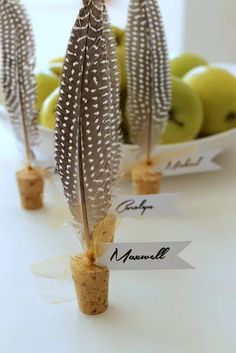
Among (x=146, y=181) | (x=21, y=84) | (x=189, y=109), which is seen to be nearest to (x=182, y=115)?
(x=189, y=109)

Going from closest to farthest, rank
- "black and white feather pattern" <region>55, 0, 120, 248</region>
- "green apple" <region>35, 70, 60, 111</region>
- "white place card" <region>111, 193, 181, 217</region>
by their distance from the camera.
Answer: "black and white feather pattern" <region>55, 0, 120, 248</region>
"white place card" <region>111, 193, 181, 217</region>
"green apple" <region>35, 70, 60, 111</region>

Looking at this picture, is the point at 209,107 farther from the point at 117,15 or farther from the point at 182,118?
the point at 117,15

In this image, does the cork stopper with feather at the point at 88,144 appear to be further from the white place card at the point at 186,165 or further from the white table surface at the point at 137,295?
the white place card at the point at 186,165

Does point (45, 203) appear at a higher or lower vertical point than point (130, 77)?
lower

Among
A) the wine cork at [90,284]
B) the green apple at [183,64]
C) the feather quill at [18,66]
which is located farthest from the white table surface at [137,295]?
the green apple at [183,64]

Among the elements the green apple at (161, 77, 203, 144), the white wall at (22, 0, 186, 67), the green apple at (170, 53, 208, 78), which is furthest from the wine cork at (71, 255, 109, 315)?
the white wall at (22, 0, 186, 67)

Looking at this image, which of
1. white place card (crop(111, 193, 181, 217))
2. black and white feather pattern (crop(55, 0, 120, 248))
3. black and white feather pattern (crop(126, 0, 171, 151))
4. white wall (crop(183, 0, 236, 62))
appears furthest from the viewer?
white wall (crop(183, 0, 236, 62))

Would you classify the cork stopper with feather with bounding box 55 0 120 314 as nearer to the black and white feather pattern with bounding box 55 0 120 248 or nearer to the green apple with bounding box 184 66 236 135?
the black and white feather pattern with bounding box 55 0 120 248

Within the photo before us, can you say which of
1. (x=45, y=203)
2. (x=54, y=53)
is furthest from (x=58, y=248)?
(x=54, y=53)
